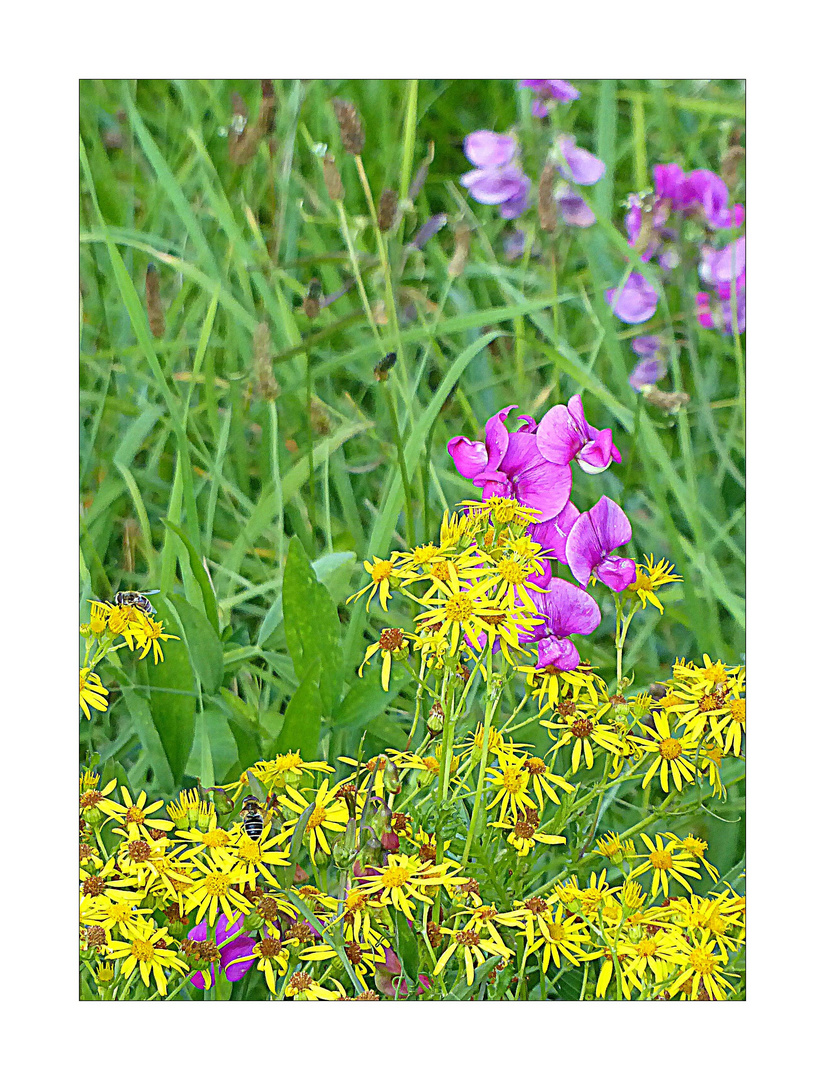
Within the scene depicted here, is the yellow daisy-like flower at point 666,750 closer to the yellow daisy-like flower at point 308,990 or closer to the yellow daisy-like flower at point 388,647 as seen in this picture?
the yellow daisy-like flower at point 388,647

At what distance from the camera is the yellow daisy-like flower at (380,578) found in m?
1.26

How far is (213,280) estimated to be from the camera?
4.25 ft

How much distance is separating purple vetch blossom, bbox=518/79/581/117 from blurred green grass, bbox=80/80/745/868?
0.04 ft

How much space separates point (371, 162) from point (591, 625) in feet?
1.51

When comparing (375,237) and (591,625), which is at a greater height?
(375,237)

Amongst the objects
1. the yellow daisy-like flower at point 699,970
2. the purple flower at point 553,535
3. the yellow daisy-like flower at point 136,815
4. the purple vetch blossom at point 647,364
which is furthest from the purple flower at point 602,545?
the yellow daisy-like flower at point 136,815

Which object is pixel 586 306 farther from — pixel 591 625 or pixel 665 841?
pixel 665 841

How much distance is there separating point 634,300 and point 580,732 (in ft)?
1.30

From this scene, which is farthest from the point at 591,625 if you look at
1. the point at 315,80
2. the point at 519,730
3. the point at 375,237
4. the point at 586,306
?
the point at 315,80

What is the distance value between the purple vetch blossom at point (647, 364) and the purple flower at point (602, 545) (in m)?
0.11

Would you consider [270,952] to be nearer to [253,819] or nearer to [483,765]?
[253,819]

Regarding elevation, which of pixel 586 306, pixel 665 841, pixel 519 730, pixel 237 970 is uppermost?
pixel 586 306

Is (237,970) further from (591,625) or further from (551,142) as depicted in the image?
(551,142)

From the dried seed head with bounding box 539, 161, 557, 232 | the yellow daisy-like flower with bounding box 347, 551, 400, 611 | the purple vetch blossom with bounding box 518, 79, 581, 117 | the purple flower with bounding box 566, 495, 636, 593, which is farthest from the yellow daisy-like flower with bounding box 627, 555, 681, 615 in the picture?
the purple vetch blossom with bounding box 518, 79, 581, 117
